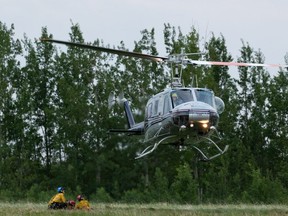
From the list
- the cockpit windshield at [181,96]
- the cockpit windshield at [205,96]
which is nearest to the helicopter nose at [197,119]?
the cockpit windshield at [181,96]

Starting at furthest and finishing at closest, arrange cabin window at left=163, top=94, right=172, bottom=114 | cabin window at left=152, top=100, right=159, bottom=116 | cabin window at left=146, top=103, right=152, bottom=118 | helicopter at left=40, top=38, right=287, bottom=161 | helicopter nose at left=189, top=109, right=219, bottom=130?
cabin window at left=146, top=103, right=152, bottom=118
cabin window at left=152, top=100, right=159, bottom=116
cabin window at left=163, top=94, right=172, bottom=114
helicopter at left=40, top=38, right=287, bottom=161
helicopter nose at left=189, top=109, right=219, bottom=130

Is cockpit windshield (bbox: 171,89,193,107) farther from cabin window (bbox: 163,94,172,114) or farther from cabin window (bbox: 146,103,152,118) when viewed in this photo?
cabin window (bbox: 146,103,152,118)

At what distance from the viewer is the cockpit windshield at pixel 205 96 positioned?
25.3 metres

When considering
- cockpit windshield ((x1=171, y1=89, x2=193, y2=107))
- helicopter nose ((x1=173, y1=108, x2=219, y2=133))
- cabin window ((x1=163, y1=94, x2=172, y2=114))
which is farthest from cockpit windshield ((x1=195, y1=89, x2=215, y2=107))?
cabin window ((x1=163, y1=94, x2=172, y2=114))

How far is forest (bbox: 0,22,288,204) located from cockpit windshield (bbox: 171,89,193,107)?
48.9 ft

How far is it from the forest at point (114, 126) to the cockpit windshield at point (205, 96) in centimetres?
1498

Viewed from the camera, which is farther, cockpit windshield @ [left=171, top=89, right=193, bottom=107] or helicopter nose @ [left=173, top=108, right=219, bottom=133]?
cockpit windshield @ [left=171, top=89, right=193, bottom=107]

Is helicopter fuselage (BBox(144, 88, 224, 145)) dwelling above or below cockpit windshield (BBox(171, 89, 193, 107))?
below

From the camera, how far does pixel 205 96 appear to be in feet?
83.8

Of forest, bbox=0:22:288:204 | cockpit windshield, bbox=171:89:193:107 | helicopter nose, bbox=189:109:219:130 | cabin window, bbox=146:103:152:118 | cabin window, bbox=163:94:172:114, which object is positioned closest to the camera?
helicopter nose, bbox=189:109:219:130

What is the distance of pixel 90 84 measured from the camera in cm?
4822

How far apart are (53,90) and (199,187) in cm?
1159

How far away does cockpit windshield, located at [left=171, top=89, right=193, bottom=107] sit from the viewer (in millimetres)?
25266

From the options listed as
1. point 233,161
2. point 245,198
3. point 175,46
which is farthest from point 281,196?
point 175,46
